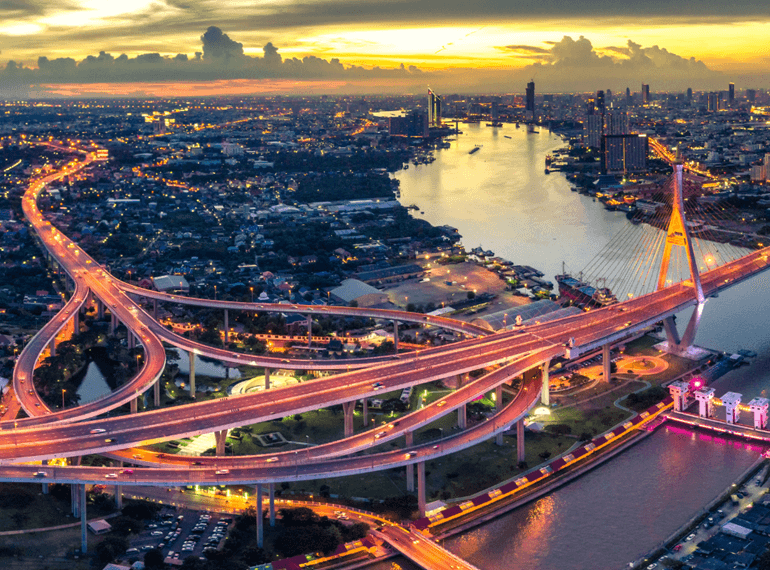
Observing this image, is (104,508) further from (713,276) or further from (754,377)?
(713,276)

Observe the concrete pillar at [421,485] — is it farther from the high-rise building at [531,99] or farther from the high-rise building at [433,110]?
the high-rise building at [531,99]

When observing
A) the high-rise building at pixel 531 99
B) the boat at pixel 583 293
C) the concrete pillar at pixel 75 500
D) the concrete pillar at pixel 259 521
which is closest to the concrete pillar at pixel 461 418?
the concrete pillar at pixel 259 521

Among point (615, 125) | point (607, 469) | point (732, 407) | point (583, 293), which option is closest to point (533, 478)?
point (607, 469)

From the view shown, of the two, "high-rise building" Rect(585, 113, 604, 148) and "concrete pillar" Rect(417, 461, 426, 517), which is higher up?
"high-rise building" Rect(585, 113, 604, 148)

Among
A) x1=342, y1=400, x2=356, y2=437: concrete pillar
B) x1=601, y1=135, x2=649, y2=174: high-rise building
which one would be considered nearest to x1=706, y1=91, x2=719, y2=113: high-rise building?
x1=601, y1=135, x2=649, y2=174: high-rise building

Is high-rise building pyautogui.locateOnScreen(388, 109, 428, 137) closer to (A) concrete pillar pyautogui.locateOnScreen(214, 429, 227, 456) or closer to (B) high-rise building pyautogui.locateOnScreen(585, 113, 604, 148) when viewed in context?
(B) high-rise building pyautogui.locateOnScreen(585, 113, 604, 148)

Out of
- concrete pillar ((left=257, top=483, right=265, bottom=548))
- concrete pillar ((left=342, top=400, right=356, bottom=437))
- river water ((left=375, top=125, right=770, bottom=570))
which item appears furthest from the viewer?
concrete pillar ((left=342, top=400, right=356, bottom=437))

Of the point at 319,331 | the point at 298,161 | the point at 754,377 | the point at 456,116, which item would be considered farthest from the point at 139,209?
the point at 456,116
